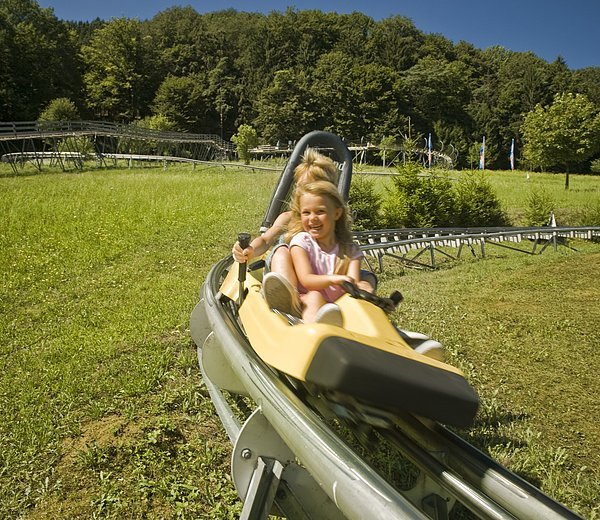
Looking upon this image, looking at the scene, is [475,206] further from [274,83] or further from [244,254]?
[274,83]

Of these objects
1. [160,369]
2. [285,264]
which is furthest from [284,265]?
[160,369]

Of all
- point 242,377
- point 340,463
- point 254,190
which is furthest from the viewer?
point 254,190

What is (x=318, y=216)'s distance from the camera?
8.41 feet

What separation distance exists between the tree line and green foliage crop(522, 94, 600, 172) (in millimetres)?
23972

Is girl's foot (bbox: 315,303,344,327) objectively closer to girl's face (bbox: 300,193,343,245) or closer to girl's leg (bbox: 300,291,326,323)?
girl's leg (bbox: 300,291,326,323)

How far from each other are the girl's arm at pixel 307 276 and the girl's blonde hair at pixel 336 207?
20cm

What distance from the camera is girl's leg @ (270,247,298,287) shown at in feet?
7.98

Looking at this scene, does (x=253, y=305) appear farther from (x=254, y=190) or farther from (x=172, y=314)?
(x=254, y=190)

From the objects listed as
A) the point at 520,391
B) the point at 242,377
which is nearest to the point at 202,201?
the point at 520,391

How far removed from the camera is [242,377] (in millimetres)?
2031

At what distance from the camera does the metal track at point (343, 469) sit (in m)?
1.29

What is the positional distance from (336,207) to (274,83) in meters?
55.3

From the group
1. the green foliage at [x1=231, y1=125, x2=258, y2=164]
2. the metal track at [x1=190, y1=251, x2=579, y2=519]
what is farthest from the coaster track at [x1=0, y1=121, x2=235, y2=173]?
the metal track at [x1=190, y1=251, x2=579, y2=519]

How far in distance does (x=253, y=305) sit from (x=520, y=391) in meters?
2.33
